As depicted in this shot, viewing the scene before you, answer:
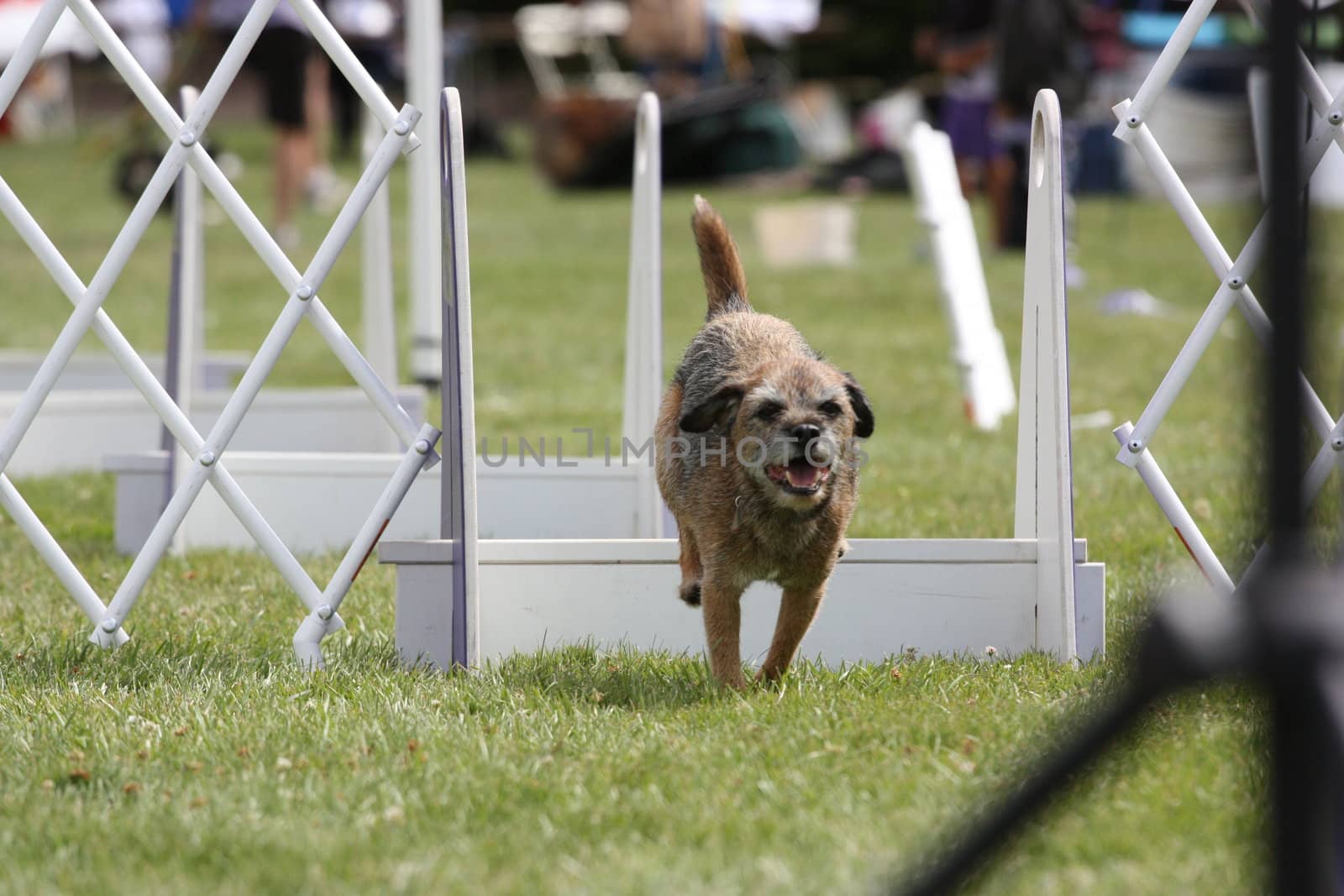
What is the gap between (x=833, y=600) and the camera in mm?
3502

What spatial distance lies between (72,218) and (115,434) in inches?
451

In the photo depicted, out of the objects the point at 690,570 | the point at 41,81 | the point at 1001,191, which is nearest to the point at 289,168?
the point at 1001,191

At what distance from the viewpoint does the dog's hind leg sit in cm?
344

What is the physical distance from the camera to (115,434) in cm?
601

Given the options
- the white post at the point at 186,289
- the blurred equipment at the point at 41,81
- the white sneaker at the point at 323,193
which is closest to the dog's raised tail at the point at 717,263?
the white post at the point at 186,289

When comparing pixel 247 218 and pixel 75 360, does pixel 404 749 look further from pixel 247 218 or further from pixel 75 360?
pixel 75 360

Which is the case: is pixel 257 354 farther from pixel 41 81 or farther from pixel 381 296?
pixel 41 81

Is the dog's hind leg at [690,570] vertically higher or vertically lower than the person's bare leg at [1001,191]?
higher

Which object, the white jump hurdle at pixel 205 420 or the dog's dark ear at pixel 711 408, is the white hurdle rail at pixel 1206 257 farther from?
the white jump hurdle at pixel 205 420

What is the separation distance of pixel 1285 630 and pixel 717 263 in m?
2.67

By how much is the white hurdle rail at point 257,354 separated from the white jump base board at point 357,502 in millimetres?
1206

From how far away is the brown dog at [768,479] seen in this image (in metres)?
3.00

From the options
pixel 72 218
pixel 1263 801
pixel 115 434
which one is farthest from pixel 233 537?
pixel 72 218

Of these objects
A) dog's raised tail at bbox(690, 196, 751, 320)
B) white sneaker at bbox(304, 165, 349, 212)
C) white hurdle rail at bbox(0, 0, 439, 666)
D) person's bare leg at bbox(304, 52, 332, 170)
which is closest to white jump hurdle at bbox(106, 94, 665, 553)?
dog's raised tail at bbox(690, 196, 751, 320)
